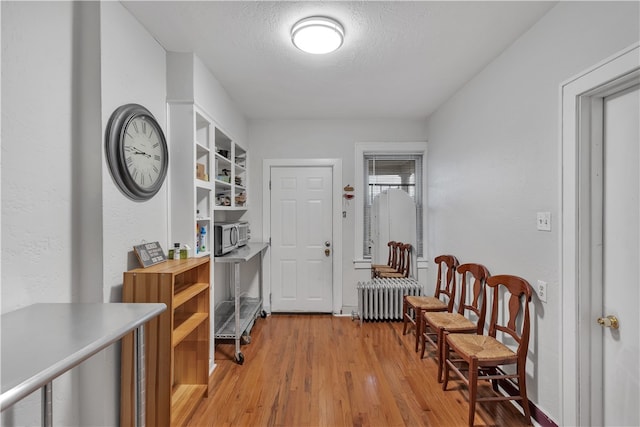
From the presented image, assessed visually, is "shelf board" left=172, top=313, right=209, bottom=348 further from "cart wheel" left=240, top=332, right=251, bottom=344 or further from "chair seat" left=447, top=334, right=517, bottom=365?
"chair seat" left=447, top=334, right=517, bottom=365

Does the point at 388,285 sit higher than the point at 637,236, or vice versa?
the point at 637,236

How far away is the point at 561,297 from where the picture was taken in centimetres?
162

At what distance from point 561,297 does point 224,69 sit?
2.88 meters

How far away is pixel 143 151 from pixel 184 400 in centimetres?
169

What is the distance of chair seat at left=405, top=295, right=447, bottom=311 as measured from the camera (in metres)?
2.73

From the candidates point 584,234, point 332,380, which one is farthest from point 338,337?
point 584,234

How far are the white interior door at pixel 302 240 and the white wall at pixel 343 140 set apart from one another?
194 millimetres

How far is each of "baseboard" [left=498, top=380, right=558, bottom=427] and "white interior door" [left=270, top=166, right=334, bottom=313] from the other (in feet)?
6.60

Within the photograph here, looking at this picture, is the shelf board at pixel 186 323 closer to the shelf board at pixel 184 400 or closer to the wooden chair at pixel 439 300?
the shelf board at pixel 184 400

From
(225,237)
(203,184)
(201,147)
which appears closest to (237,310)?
(225,237)

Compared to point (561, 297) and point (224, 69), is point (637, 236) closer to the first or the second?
point (561, 297)

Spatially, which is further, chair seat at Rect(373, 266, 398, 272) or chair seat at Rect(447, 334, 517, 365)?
chair seat at Rect(373, 266, 398, 272)

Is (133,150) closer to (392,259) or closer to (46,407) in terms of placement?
(46,407)

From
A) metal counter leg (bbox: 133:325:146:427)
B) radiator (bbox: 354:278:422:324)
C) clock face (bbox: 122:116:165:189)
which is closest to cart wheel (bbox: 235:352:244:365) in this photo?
metal counter leg (bbox: 133:325:146:427)
